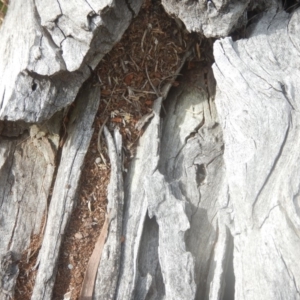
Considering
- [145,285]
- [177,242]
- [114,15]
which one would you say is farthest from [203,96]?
[145,285]

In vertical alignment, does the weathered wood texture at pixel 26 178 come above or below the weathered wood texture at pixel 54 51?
below

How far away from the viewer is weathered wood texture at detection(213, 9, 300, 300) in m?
2.48

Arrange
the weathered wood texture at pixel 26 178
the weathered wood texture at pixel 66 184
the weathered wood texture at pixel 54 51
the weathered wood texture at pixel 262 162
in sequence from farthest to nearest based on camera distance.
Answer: the weathered wood texture at pixel 26 178
the weathered wood texture at pixel 66 184
the weathered wood texture at pixel 54 51
the weathered wood texture at pixel 262 162

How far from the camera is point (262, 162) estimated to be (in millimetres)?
2643

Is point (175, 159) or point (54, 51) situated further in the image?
point (175, 159)

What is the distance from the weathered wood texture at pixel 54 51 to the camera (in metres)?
2.79

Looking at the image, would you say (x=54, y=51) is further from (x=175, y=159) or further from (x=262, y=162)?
(x=262, y=162)

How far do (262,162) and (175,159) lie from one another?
780mm

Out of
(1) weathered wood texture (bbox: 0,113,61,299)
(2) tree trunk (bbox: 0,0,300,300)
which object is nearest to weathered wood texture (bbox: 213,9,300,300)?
(2) tree trunk (bbox: 0,0,300,300)

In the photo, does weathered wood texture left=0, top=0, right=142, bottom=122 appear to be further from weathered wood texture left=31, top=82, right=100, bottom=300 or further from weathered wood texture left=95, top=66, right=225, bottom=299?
weathered wood texture left=95, top=66, right=225, bottom=299

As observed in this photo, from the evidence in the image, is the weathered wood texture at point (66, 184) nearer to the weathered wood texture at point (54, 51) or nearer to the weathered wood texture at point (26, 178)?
the weathered wood texture at point (26, 178)

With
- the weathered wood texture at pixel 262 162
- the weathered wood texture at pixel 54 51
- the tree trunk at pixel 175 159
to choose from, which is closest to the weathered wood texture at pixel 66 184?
the tree trunk at pixel 175 159

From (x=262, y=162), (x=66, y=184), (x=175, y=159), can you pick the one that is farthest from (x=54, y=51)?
(x=262, y=162)

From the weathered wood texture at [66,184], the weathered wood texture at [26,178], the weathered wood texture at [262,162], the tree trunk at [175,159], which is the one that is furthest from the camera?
the weathered wood texture at [26,178]
